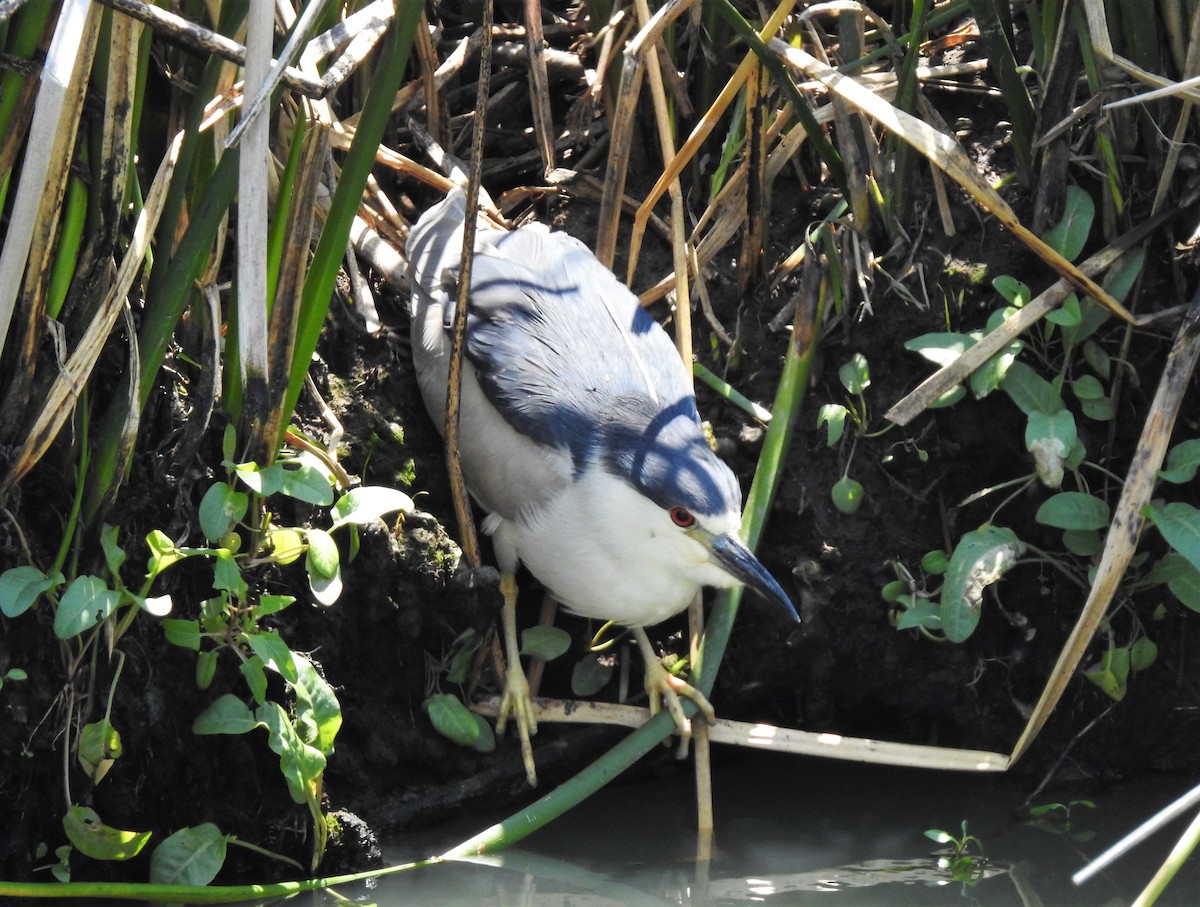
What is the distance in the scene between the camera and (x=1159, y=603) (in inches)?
127

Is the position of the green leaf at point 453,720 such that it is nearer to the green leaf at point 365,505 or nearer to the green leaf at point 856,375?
the green leaf at point 365,505

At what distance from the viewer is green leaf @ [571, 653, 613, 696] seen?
331 cm

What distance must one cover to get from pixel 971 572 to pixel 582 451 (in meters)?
0.99

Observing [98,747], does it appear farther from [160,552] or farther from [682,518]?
[682,518]

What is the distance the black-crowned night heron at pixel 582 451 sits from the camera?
3070mm

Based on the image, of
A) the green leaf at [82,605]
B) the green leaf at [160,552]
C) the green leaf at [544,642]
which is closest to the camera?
the green leaf at [82,605]

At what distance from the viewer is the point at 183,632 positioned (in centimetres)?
253

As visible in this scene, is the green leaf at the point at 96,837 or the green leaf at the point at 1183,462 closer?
the green leaf at the point at 96,837

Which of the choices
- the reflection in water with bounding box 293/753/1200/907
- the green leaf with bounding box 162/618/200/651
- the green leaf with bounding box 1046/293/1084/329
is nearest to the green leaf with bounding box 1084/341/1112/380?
the green leaf with bounding box 1046/293/1084/329

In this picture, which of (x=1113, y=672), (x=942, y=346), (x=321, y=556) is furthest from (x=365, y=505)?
(x=1113, y=672)

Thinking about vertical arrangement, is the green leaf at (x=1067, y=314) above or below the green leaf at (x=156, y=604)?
above

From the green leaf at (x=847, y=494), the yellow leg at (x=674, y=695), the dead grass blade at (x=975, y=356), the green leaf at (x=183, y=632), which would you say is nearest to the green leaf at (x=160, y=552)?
the green leaf at (x=183, y=632)

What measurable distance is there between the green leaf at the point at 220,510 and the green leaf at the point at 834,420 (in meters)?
1.53

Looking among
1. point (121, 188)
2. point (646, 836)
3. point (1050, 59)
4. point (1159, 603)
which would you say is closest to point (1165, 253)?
point (1050, 59)
